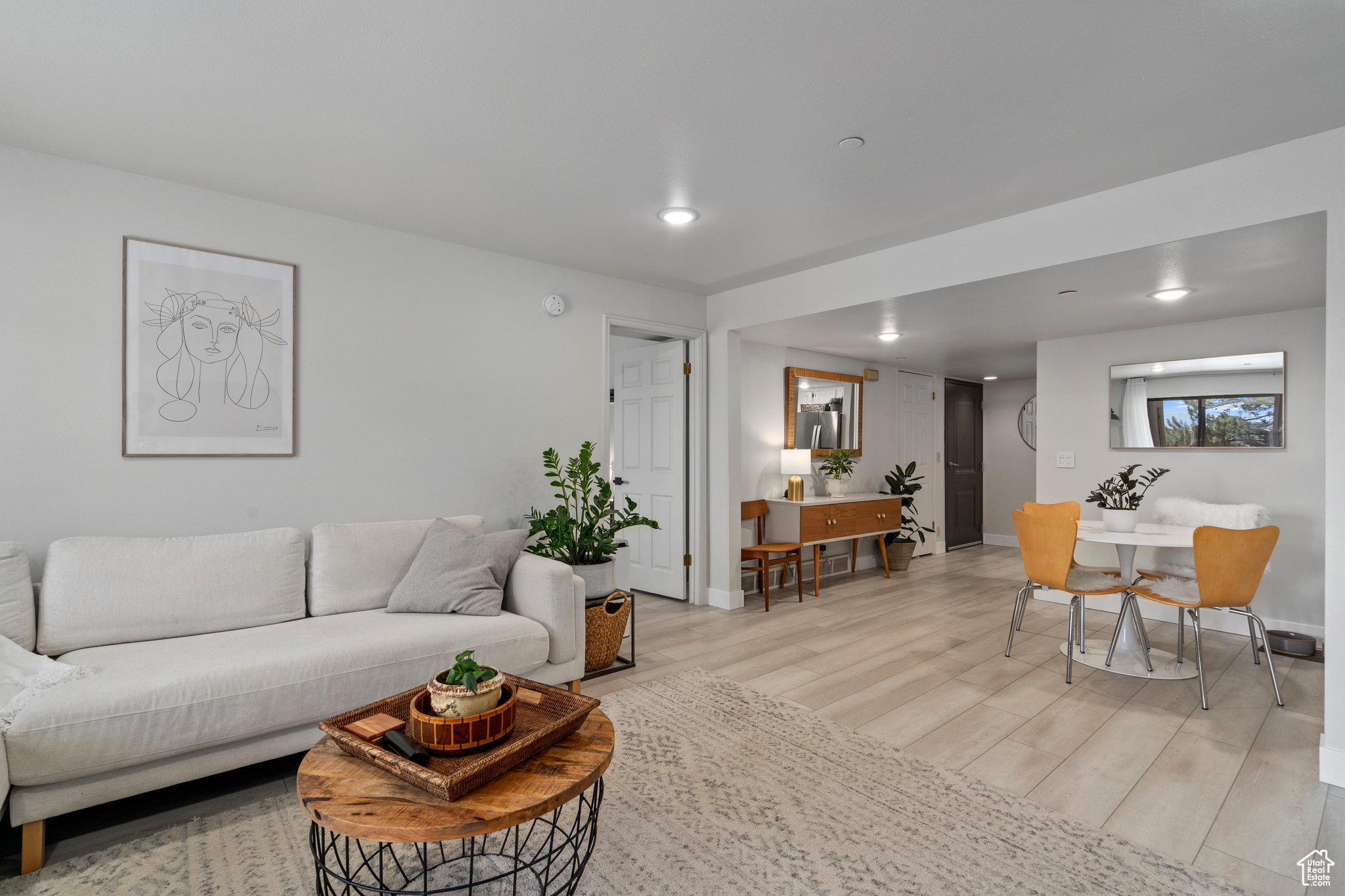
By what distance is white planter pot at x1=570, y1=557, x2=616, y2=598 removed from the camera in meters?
3.54

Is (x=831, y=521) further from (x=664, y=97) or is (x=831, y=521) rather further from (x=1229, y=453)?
(x=664, y=97)

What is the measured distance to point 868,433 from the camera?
655 centimetres

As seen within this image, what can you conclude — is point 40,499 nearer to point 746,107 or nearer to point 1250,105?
point 746,107

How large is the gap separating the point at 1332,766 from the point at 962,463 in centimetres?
575

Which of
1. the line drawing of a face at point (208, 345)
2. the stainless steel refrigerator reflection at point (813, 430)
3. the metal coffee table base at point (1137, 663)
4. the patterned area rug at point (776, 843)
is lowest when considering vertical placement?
the patterned area rug at point (776, 843)

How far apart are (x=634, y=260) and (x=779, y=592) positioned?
2.95 meters

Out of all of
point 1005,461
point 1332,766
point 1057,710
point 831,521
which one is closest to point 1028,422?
point 1005,461

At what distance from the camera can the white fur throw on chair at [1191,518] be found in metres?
3.93

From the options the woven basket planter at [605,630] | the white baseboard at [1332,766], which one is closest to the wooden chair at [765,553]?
the woven basket planter at [605,630]

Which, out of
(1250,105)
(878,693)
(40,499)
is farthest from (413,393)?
(1250,105)

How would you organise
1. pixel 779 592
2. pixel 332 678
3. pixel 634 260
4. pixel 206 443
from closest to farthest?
pixel 332 678 → pixel 206 443 → pixel 634 260 → pixel 779 592

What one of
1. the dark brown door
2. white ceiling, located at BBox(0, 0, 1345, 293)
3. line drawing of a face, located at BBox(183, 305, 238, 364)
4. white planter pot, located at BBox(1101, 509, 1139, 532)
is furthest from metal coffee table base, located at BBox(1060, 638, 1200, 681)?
line drawing of a face, located at BBox(183, 305, 238, 364)

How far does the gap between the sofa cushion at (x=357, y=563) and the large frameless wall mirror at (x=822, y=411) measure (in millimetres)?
3548

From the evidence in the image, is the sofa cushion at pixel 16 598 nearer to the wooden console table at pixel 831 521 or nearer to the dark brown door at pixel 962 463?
the wooden console table at pixel 831 521
